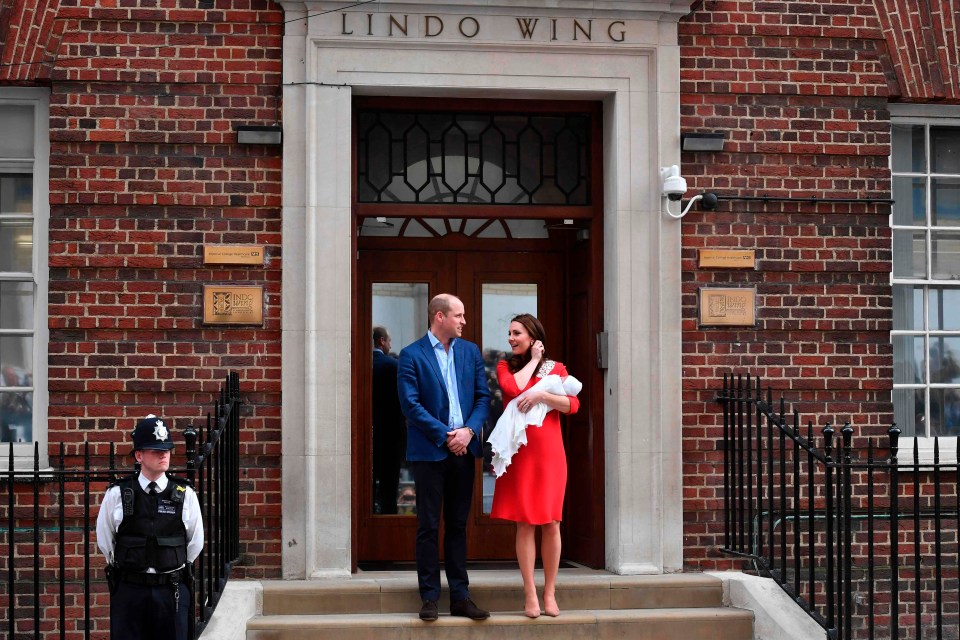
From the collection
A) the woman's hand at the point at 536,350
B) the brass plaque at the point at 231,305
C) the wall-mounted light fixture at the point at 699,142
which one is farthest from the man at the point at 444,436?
the wall-mounted light fixture at the point at 699,142

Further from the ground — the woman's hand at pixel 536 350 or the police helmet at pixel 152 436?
the woman's hand at pixel 536 350

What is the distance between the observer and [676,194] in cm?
850

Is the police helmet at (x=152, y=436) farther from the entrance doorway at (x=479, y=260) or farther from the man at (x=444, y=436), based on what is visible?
the entrance doorway at (x=479, y=260)

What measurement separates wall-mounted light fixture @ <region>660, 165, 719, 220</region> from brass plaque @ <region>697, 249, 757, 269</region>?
11.6 inches

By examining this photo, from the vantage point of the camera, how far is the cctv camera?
8422 millimetres

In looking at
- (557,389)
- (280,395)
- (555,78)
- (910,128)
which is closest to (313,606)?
(280,395)

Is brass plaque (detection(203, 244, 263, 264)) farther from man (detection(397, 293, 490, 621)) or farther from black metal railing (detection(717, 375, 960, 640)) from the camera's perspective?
black metal railing (detection(717, 375, 960, 640))

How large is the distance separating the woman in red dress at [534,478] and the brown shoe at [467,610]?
0.27m

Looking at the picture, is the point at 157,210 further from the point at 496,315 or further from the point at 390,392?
the point at 496,315

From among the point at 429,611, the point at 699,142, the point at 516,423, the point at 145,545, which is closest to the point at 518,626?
the point at 429,611

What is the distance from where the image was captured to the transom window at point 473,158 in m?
8.84

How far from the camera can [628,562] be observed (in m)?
8.45

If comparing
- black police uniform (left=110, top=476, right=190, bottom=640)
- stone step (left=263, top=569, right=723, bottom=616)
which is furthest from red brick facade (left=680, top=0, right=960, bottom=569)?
black police uniform (left=110, top=476, right=190, bottom=640)

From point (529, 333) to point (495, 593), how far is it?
5.19 feet
